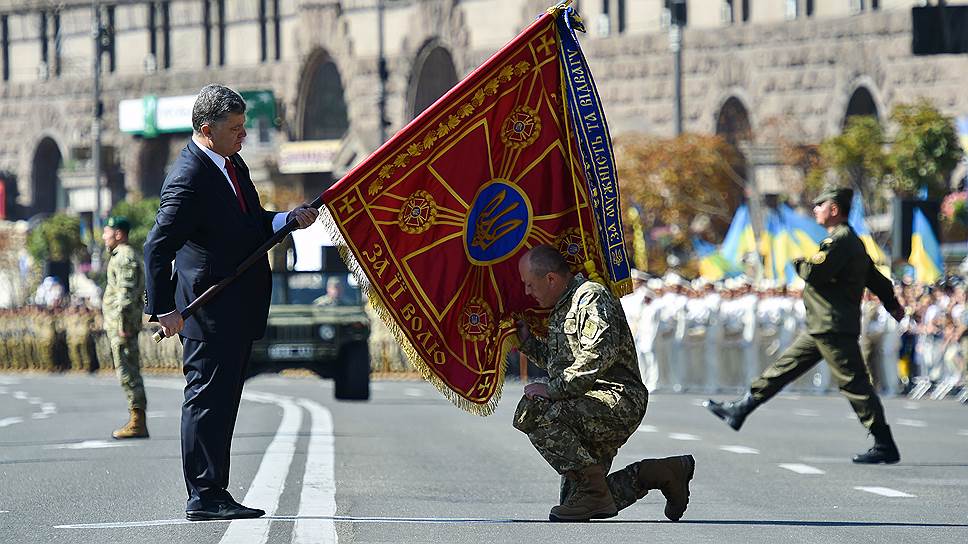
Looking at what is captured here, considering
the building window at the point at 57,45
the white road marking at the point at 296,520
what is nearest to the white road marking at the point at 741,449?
the white road marking at the point at 296,520

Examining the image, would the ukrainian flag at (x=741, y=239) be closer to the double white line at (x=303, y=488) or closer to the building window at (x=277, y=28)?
the double white line at (x=303, y=488)

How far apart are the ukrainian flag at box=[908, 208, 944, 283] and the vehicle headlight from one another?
423 inches

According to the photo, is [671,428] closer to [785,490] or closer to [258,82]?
[785,490]

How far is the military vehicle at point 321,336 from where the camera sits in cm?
2639

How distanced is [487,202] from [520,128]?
403 mm

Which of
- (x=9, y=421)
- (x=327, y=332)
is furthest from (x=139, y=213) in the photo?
(x=9, y=421)

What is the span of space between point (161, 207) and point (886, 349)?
21919mm

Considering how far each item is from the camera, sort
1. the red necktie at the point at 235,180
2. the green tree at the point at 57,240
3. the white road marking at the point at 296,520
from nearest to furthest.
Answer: the white road marking at the point at 296,520 → the red necktie at the point at 235,180 → the green tree at the point at 57,240

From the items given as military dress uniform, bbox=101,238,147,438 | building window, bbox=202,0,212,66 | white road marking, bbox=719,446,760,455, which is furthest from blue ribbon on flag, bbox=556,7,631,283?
building window, bbox=202,0,212,66

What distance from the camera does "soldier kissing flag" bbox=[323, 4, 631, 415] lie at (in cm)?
1040

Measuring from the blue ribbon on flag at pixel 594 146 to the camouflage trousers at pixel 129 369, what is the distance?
7330 millimetres

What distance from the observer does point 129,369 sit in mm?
17047

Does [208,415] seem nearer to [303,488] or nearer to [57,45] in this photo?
[303,488]

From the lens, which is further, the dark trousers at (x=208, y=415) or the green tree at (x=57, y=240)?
the green tree at (x=57, y=240)
